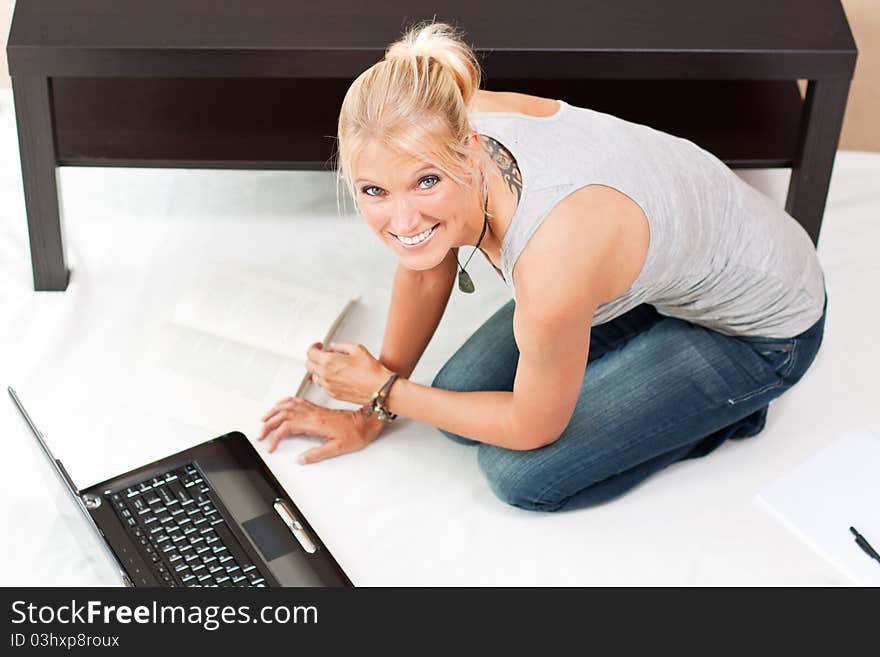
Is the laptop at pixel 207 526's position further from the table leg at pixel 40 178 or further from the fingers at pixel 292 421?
the table leg at pixel 40 178

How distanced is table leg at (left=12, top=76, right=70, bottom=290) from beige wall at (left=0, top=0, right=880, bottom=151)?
1.85ft

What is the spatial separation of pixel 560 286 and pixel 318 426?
1.72ft

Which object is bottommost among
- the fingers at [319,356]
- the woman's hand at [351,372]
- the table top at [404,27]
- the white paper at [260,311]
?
the woman's hand at [351,372]

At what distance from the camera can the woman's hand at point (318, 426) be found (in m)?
1.86

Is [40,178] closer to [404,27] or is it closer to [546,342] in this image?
[404,27]

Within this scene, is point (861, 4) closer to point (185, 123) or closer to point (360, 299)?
point (360, 299)

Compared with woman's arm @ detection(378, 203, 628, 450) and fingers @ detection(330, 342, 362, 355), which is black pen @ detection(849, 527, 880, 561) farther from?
fingers @ detection(330, 342, 362, 355)

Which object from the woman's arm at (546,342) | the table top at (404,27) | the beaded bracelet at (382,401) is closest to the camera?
the woman's arm at (546,342)

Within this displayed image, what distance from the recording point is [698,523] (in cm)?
180

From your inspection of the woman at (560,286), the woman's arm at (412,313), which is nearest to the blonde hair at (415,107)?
the woman at (560,286)

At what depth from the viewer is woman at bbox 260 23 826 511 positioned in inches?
55.9

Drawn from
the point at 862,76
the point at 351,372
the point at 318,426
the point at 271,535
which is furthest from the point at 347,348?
the point at 862,76

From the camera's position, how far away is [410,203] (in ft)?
4.70

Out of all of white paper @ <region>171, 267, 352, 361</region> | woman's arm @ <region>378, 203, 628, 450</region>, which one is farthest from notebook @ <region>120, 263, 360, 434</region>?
woman's arm @ <region>378, 203, 628, 450</region>
